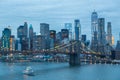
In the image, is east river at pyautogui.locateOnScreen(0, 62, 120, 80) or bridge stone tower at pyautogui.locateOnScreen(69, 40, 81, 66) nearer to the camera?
east river at pyautogui.locateOnScreen(0, 62, 120, 80)

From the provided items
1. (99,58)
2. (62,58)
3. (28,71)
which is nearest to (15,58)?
(62,58)

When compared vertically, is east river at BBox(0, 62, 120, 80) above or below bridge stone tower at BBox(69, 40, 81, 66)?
below

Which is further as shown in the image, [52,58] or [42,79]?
[52,58]

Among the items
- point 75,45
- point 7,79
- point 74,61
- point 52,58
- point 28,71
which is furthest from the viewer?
point 52,58

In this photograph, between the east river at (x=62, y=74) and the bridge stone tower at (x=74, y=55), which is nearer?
the east river at (x=62, y=74)

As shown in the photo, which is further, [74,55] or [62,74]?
[74,55]

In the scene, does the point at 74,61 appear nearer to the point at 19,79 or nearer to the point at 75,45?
the point at 75,45

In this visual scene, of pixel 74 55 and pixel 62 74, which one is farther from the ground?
pixel 74 55

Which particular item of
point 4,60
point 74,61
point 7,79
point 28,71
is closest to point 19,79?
point 7,79

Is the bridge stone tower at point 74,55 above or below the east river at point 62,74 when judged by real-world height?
above

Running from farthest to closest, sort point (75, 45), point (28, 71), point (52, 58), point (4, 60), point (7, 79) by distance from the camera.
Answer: point (52, 58)
point (4, 60)
point (75, 45)
point (28, 71)
point (7, 79)

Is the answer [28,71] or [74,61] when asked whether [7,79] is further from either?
[74,61]
